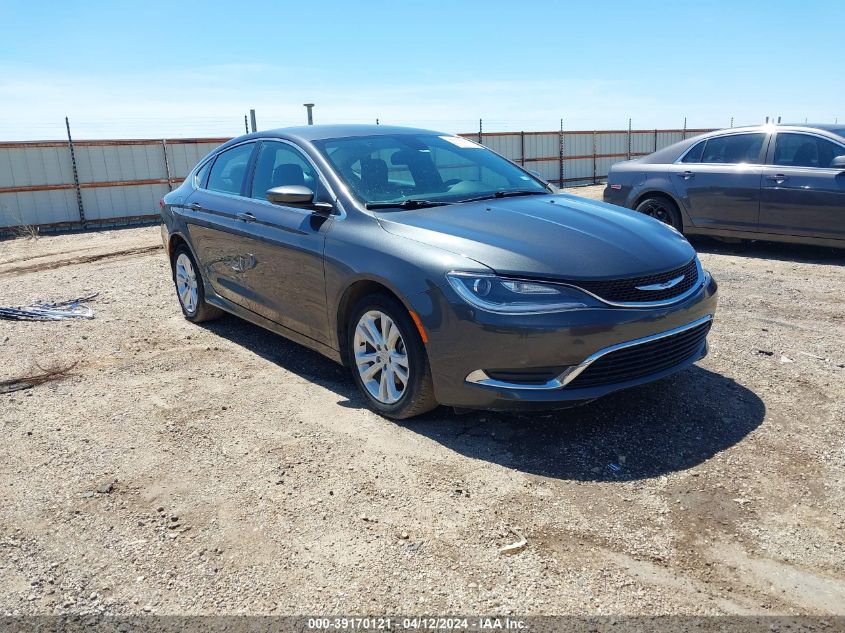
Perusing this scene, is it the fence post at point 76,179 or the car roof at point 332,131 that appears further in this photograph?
the fence post at point 76,179

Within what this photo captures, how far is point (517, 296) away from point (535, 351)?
277 mm

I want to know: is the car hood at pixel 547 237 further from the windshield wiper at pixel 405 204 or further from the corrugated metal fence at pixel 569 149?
the corrugated metal fence at pixel 569 149

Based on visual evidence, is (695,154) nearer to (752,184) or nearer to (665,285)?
(752,184)

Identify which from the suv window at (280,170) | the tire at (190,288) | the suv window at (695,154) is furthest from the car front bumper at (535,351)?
the suv window at (695,154)

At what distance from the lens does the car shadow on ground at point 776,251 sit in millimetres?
8430

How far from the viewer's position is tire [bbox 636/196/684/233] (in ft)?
30.6

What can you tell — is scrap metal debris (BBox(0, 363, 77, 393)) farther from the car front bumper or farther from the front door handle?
the front door handle

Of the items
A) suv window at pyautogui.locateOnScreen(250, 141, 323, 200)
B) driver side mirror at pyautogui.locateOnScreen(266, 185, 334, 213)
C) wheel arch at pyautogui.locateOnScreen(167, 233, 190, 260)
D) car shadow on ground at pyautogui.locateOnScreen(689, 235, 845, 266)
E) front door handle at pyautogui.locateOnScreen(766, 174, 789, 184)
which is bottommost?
car shadow on ground at pyautogui.locateOnScreen(689, 235, 845, 266)

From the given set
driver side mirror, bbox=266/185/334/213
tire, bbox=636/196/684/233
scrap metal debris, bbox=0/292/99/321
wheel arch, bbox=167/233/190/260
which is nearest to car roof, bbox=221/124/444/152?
driver side mirror, bbox=266/185/334/213

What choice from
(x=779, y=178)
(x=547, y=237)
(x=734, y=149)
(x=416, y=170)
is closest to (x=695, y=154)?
(x=734, y=149)

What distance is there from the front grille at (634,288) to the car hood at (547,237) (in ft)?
0.11

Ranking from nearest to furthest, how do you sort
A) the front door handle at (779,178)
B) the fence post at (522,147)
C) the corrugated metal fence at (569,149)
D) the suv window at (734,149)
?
the front door handle at (779,178) → the suv window at (734,149) → the corrugated metal fence at (569,149) → the fence post at (522,147)

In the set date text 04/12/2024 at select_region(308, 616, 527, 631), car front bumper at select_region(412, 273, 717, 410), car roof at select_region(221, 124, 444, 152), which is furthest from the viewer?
car roof at select_region(221, 124, 444, 152)

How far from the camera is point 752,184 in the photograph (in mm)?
8477
